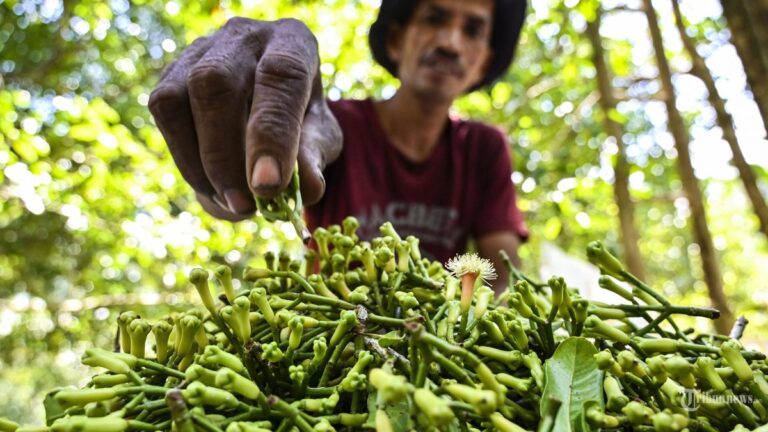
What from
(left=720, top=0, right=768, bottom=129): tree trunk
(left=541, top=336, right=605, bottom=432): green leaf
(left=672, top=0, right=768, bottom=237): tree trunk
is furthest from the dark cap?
(left=541, top=336, right=605, bottom=432): green leaf

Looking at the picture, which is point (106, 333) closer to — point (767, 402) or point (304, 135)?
point (304, 135)

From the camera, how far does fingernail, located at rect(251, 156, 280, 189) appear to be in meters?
0.53

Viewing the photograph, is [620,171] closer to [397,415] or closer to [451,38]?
[451,38]

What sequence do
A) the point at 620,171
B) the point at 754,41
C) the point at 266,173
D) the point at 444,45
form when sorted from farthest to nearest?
1. the point at 620,171
2. the point at 444,45
3. the point at 754,41
4. the point at 266,173

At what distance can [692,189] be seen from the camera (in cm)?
207

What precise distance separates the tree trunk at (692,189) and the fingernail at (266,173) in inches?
65.1

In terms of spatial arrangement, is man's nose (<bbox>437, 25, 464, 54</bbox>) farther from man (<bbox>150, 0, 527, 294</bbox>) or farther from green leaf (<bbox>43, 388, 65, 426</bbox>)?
green leaf (<bbox>43, 388, 65, 426</bbox>)

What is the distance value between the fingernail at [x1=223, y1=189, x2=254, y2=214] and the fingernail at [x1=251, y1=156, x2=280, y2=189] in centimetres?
11

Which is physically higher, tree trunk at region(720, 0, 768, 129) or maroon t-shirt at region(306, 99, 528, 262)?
tree trunk at region(720, 0, 768, 129)

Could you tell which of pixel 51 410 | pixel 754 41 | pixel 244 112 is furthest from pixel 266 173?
pixel 754 41

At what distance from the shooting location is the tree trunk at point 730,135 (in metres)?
1.43

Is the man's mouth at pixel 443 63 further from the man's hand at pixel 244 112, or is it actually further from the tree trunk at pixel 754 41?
the man's hand at pixel 244 112

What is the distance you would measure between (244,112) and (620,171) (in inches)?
82.7

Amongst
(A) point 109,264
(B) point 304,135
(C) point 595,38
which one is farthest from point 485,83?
(A) point 109,264
